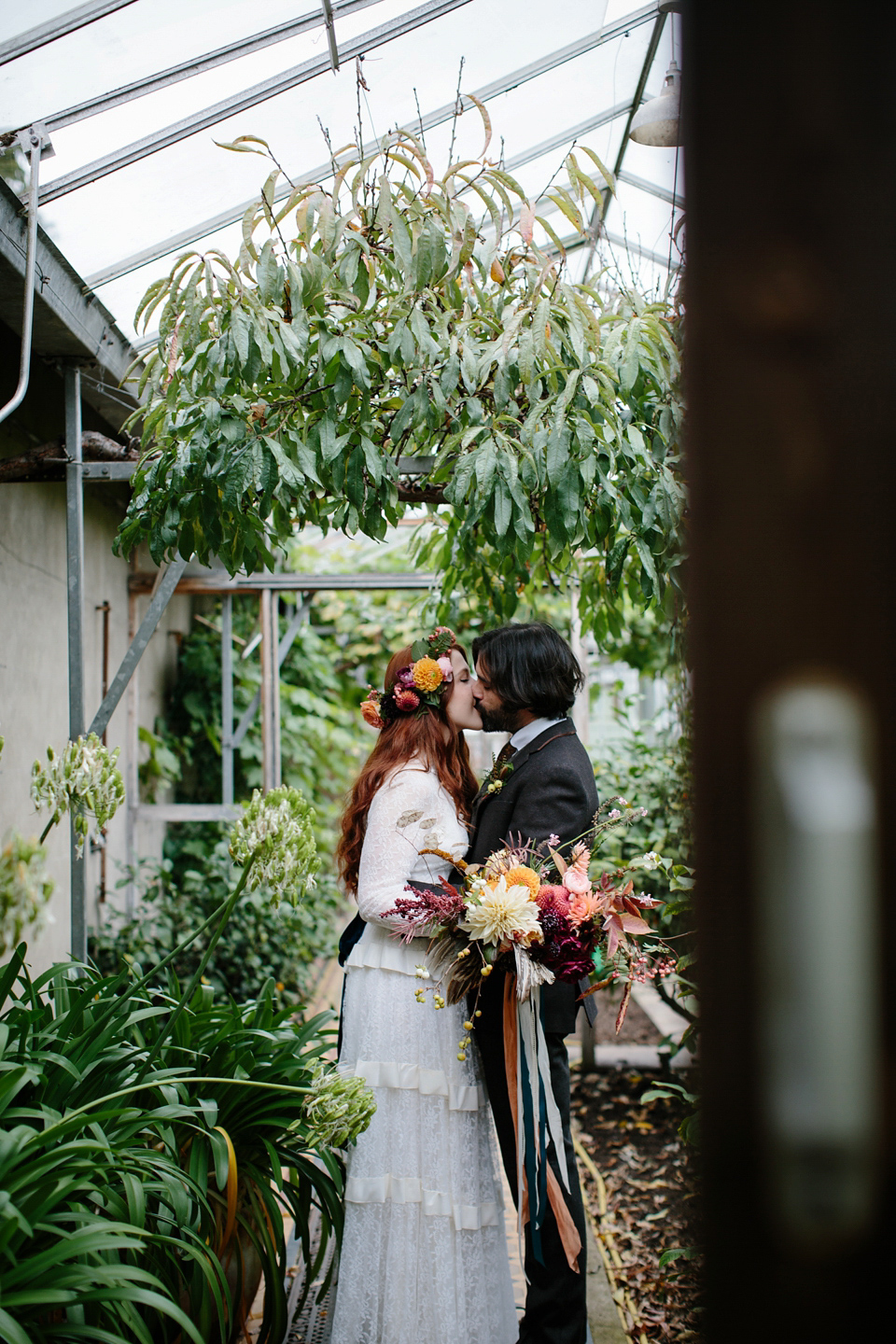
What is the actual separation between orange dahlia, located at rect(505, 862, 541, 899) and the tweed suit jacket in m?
0.23

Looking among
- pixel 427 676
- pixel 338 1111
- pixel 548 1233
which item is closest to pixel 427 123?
pixel 427 676

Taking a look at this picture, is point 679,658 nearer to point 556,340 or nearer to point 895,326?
point 895,326

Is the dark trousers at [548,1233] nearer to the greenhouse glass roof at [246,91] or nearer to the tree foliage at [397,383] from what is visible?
the tree foliage at [397,383]

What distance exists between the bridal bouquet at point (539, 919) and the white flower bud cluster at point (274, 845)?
9.5 inches

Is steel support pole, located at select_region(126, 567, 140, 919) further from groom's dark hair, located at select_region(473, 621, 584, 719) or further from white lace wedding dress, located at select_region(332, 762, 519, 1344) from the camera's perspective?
groom's dark hair, located at select_region(473, 621, 584, 719)

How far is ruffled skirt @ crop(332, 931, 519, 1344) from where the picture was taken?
2012 mm

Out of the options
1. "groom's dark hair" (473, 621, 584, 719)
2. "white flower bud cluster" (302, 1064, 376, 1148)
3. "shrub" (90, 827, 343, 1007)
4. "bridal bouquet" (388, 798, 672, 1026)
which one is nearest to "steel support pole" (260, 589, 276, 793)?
"shrub" (90, 827, 343, 1007)

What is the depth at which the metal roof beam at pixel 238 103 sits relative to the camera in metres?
2.53

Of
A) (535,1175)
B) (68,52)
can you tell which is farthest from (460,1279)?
(68,52)

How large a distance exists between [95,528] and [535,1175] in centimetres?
377

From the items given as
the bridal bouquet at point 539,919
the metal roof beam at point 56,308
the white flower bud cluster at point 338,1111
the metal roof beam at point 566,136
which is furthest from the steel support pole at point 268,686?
the white flower bud cluster at point 338,1111

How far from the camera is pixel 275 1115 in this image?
6.93ft

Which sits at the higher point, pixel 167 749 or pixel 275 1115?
pixel 167 749

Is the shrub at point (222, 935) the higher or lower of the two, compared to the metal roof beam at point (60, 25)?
lower
